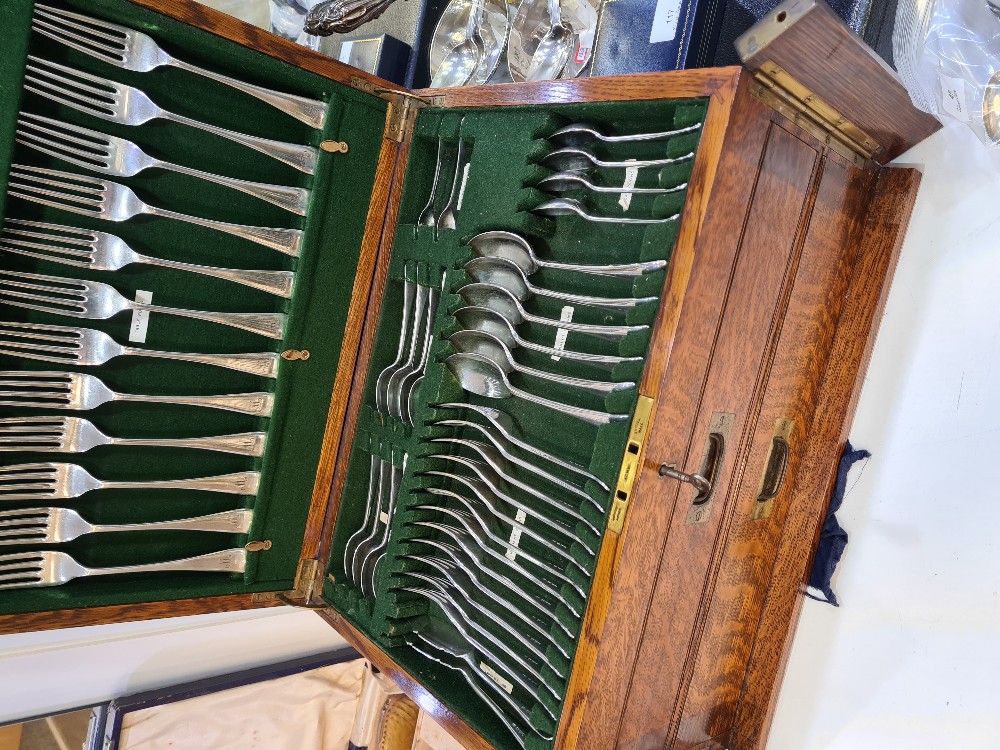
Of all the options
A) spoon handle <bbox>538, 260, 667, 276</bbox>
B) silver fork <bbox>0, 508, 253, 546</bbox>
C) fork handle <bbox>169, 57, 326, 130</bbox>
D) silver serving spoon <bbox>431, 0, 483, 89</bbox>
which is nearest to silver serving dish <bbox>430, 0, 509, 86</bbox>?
silver serving spoon <bbox>431, 0, 483, 89</bbox>

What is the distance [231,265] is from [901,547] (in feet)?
4.50

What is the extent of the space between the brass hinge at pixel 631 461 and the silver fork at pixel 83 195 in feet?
3.08

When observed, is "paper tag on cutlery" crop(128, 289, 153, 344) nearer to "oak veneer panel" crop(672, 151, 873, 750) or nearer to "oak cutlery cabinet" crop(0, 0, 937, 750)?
"oak cutlery cabinet" crop(0, 0, 937, 750)

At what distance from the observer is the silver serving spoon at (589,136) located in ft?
4.08

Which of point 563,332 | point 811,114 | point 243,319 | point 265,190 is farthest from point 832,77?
point 243,319

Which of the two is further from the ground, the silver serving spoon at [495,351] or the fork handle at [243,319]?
the silver serving spoon at [495,351]

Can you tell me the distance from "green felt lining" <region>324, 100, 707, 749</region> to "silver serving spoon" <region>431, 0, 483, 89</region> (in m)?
0.28

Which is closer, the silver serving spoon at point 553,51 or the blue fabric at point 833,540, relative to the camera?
the blue fabric at point 833,540

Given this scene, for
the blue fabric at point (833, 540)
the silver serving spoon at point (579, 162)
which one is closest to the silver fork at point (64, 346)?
the silver serving spoon at point (579, 162)

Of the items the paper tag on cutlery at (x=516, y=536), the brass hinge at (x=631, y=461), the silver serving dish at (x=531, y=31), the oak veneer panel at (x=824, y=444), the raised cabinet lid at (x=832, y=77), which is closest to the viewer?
the raised cabinet lid at (x=832, y=77)

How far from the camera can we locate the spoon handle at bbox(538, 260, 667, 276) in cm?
114

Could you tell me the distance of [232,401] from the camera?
1654 millimetres

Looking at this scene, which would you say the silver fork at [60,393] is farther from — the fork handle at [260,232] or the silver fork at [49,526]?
the fork handle at [260,232]

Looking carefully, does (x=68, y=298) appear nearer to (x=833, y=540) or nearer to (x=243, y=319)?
(x=243, y=319)
